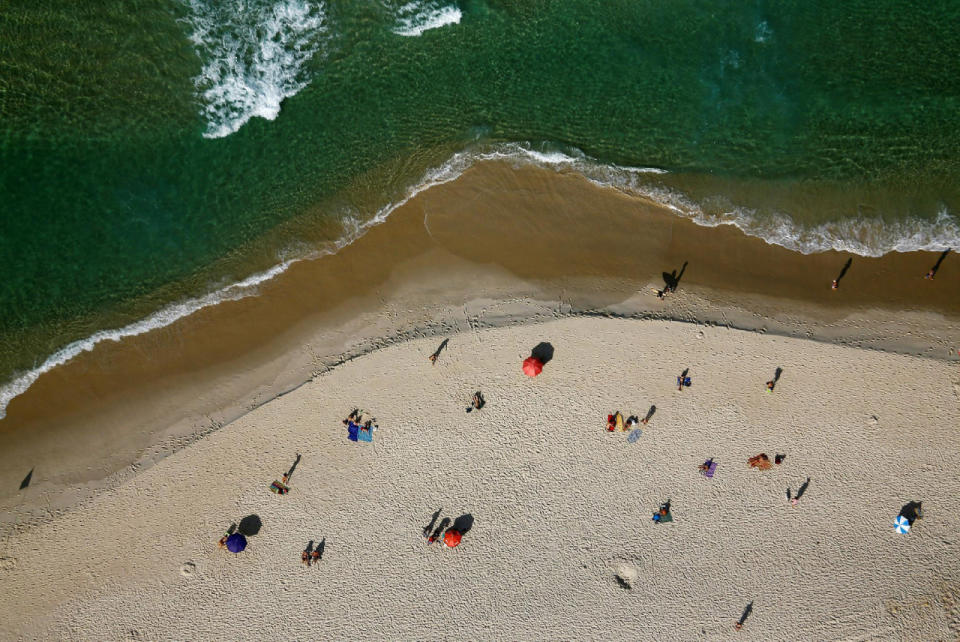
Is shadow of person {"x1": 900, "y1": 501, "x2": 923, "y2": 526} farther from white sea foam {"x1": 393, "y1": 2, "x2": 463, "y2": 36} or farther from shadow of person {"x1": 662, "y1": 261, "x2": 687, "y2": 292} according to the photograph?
white sea foam {"x1": 393, "y1": 2, "x2": 463, "y2": 36}

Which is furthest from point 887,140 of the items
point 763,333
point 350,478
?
point 350,478

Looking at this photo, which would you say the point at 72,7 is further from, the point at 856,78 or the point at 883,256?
the point at 883,256

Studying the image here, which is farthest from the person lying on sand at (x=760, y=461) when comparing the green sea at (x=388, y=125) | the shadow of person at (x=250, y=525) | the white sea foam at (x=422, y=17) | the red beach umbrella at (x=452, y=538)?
the white sea foam at (x=422, y=17)

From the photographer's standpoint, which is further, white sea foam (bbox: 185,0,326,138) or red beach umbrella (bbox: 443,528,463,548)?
white sea foam (bbox: 185,0,326,138)

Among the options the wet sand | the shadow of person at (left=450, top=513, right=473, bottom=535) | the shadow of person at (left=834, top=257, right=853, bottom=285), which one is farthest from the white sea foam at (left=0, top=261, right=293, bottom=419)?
the shadow of person at (left=834, top=257, right=853, bottom=285)

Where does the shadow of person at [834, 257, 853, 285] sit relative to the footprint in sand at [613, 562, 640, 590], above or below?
above

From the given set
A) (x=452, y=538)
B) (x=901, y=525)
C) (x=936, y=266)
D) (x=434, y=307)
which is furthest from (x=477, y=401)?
(x=936, y=266)
